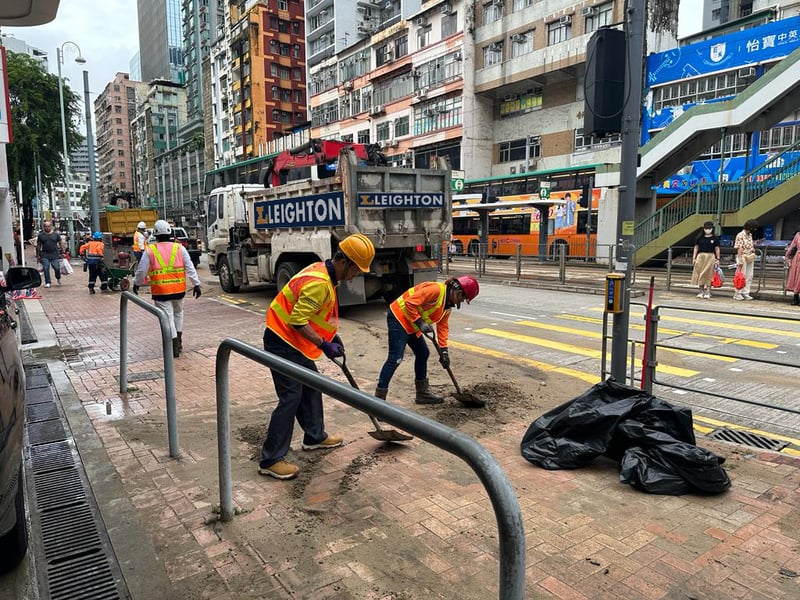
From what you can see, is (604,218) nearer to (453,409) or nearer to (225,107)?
(453,409)

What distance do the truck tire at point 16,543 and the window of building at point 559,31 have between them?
3695 centimetres

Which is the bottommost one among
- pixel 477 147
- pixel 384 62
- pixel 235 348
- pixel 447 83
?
pixel 235 348

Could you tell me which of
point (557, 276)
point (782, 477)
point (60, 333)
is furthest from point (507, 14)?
point (782, 477)

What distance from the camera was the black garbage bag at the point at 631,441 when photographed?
11.5 feet

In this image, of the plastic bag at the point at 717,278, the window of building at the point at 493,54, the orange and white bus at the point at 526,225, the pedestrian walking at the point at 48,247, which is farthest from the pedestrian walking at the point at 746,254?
the window of building at the point at 493,54

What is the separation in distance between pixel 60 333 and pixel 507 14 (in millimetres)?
35879

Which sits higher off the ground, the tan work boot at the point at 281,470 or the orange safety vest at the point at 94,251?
the orange safety vest at the point at 94,251

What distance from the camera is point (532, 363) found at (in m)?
7.10

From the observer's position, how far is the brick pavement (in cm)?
263

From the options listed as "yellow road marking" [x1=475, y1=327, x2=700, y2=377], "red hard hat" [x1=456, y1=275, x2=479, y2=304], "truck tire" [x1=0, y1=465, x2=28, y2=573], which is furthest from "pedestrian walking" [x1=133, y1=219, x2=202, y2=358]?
"yellow road marking" [x1=475, y1=327, x2=700, y2=377]

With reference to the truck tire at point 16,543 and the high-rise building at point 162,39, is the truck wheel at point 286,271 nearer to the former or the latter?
the truck tire at point 16,543

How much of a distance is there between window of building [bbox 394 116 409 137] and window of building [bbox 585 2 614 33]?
591 inches

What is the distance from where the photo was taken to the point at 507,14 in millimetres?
36781

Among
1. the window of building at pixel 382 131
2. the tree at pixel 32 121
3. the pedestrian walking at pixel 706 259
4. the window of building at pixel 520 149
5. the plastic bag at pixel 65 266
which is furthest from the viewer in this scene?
the window of building at pixel 382 131
